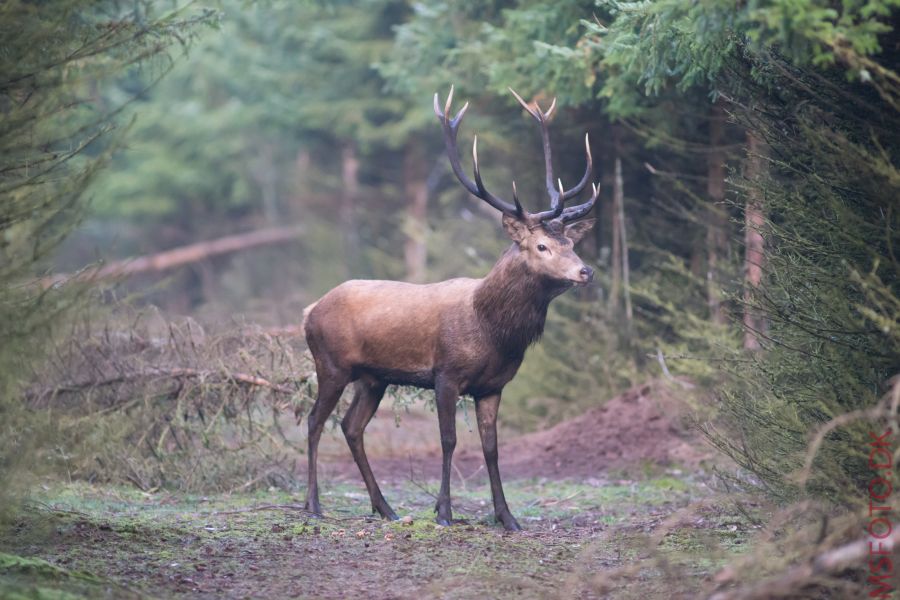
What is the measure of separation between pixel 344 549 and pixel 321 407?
6.45 feet

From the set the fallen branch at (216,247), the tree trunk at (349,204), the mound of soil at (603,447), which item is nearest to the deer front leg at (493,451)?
the mound of soil at (603,447)

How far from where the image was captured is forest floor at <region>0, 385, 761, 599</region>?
6496mm

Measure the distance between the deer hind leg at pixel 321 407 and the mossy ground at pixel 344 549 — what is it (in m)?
0.29

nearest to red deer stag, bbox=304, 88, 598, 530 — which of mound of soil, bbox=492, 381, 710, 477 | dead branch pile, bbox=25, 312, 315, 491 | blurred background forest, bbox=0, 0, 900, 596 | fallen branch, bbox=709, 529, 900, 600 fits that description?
blurred background forest, bbox=0, 0, 900, 596

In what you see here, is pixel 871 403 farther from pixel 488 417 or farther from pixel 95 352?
pixel 95 352

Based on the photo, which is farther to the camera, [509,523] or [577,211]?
[577,211]

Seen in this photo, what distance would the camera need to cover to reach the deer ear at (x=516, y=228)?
29.5 ft

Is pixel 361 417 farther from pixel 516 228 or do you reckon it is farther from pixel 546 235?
pixel 546 235

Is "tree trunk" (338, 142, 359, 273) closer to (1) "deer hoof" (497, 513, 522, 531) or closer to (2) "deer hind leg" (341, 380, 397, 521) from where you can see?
(2) "deer hind leg" (341, 380, 397, 521)

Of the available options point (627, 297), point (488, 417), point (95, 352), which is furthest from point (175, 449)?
point (627, 297)

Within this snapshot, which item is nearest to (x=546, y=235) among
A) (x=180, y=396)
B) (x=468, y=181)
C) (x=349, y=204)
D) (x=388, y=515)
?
(x=468, y=181)

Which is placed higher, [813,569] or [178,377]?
[813,569]

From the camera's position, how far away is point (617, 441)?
13594 mm

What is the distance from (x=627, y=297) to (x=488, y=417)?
519 cm
